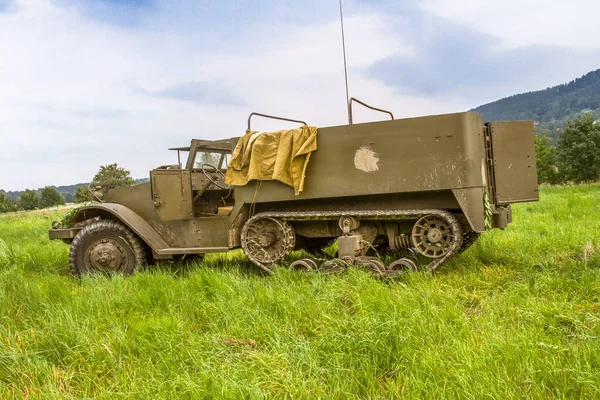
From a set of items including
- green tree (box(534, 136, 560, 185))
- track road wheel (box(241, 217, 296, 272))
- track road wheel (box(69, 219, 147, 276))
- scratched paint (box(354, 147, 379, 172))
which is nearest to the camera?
scratched paint (box(354, 147, 379, 172))

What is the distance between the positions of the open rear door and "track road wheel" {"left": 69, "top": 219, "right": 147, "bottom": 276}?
4.63 meters

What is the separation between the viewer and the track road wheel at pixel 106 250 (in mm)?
6273

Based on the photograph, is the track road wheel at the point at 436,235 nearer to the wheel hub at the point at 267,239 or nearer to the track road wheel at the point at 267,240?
the track road wheel at the point at 267,240

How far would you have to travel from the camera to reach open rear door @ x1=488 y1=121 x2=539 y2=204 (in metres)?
5.17

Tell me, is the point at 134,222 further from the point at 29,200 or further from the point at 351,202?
the point at 29,200

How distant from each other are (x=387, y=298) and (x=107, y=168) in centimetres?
4584

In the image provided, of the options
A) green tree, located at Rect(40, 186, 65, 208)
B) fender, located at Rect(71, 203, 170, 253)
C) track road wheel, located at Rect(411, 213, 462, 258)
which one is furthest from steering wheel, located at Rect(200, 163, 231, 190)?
green tree, located at Rect(40, 186, 65, 208)

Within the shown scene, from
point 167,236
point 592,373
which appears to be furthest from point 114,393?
point 167,236

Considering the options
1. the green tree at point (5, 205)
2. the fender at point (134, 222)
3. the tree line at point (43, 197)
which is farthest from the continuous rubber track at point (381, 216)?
the green tree at point (5, 205)

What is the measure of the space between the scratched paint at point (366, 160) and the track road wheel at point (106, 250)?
3235 millimetres

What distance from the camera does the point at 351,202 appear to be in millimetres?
5371

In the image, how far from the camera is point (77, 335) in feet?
11.3

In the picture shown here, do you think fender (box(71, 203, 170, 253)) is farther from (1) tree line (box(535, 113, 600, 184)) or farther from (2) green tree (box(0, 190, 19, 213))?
(2) green tree (box(0, 190, 19, 213))

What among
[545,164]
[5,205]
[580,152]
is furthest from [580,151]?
[5,205]
